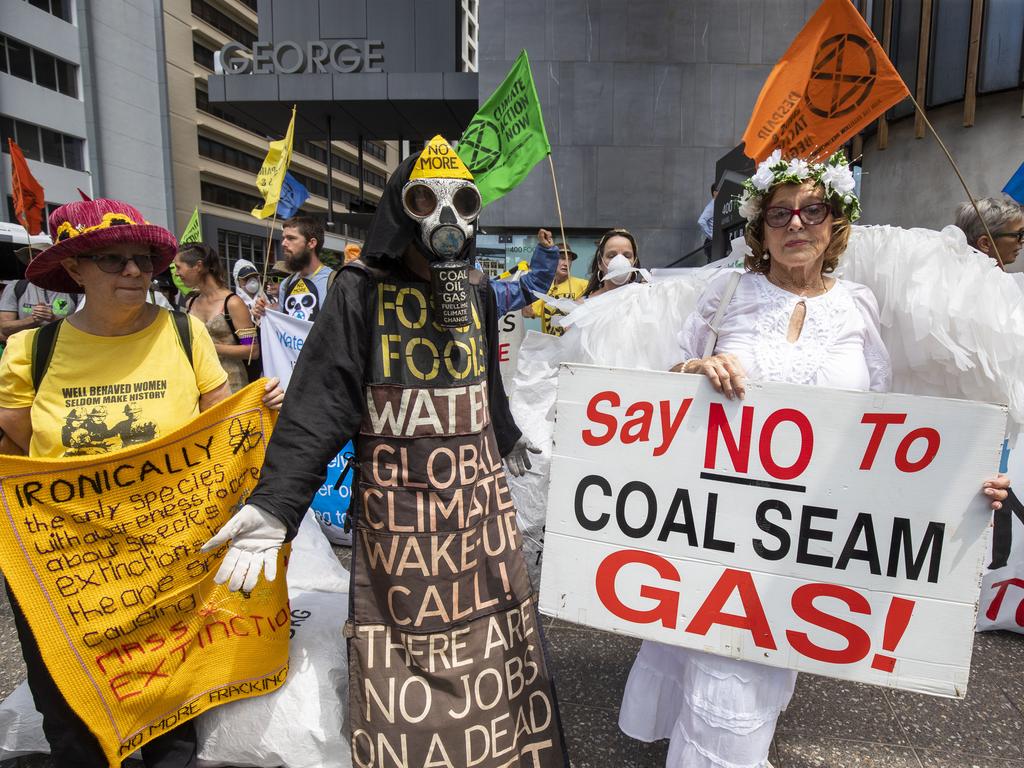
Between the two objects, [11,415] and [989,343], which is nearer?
[989,343]

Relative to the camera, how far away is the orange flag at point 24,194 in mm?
5895

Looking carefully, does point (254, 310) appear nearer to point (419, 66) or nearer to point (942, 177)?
point (942, 177)

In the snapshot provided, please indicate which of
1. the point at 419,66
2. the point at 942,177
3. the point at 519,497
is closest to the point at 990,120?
the point at 942,177

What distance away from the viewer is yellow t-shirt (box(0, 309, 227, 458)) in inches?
68.6

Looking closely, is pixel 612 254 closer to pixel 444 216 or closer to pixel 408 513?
pixel 444 216

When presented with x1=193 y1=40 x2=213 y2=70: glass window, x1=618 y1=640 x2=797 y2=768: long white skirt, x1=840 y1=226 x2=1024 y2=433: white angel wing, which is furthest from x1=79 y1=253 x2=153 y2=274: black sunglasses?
x1=193 y1=40 x2=213 y2=70: glass window

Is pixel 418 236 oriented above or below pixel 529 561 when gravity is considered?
above

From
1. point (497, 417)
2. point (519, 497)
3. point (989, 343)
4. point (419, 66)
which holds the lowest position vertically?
point (519, 497)

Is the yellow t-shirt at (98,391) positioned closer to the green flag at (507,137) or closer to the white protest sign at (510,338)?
the green flag at (507,137)

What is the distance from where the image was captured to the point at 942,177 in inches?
365

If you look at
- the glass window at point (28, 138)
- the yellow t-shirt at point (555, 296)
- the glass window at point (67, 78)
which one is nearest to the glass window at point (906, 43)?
the yellow t-shirt at point (555, 296)

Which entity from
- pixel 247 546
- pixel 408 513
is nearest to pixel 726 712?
pixel 408 513

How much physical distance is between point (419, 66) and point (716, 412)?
15.9 m

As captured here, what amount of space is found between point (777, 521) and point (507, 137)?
353cm
